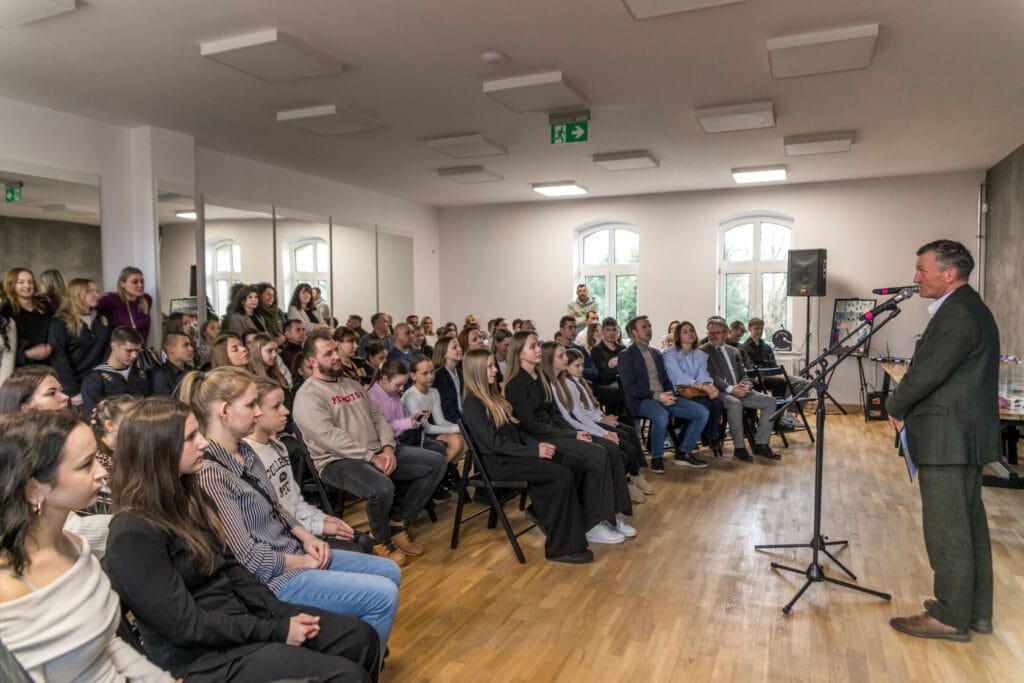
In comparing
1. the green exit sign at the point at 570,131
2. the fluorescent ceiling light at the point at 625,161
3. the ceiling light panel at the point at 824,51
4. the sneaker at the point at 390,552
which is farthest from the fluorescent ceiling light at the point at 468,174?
the sneaker at the point at 390,552

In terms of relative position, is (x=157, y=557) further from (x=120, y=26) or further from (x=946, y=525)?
(x=120, y=26)

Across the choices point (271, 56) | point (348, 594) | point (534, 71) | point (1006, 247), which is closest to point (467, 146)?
point (534, 71)

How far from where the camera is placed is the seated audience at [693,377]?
655 cm

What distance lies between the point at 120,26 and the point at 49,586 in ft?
12.6

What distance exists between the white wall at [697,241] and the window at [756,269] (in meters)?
0.21

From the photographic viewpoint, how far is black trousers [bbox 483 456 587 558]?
390cm

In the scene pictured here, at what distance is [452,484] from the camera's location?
5.07 m

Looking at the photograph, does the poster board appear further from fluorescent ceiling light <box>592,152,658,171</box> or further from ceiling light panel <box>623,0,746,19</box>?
ceiling light panel <box>623,0,746,19</box>

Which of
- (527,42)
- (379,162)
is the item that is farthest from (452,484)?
(379,162)

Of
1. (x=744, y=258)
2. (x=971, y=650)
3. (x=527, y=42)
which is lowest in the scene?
(x=971, y=650)

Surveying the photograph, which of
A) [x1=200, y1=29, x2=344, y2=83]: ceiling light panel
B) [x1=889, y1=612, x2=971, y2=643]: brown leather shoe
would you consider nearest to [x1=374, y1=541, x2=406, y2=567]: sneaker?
[x1=889, y1=612, x2=971, y2=643]: brown leather shoe

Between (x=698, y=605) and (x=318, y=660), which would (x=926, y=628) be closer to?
(x=698, y=605)

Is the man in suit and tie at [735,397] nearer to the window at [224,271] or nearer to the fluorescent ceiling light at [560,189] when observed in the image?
the fluorescent ceiling light at [560,189]

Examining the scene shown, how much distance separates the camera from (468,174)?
8.73 metres
